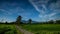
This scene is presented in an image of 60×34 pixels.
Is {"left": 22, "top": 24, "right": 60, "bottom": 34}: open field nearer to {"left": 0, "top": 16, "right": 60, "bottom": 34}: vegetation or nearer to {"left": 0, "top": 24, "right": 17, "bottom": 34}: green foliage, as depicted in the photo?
{"left": 0, "top": 16, "right": 60, "bottom": 34}: vegetation

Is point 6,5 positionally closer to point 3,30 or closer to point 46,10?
point 3,30

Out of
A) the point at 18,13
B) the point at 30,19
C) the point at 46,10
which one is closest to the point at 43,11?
the point at 46,10

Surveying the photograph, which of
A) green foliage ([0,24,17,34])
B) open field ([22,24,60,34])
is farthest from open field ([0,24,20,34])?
→ open field ([22,24,60,34])

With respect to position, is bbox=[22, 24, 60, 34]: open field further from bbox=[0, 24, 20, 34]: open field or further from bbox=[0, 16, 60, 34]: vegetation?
bbox=[0, 24, 20, 34]: open field

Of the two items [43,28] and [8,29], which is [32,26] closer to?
[43,28]

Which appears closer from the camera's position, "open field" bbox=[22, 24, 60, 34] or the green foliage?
"open field" bbox=[22, 24, 60, 34]

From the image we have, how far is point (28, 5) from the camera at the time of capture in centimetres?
533

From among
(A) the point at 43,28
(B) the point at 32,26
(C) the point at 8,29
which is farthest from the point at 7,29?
(A) the point at 43,28

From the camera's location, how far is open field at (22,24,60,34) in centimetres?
509

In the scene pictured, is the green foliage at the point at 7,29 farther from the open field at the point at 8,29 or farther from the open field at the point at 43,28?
the open field at the point at 43,28

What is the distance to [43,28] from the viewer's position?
17.0ft

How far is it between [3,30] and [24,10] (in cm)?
106

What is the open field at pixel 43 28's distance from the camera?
5.09m

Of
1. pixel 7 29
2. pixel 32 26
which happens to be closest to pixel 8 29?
pixel 7 29
